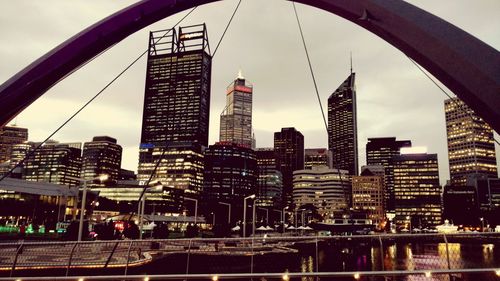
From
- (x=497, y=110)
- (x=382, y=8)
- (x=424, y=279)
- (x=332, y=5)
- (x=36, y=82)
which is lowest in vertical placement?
(x=424, y=279)

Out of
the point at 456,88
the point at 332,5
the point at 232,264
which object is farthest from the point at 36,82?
the point at 232,264

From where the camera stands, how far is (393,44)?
7.25 metres

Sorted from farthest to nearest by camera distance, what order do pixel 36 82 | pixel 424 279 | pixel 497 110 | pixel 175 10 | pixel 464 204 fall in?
pixel 464 204
pixel 424 279
pixel 175 10
pixel 36 82
pixel 497 110

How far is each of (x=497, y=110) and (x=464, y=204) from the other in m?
204

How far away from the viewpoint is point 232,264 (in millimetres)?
27984

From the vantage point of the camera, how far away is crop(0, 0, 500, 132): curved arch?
235 inches

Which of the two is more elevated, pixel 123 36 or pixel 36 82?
pixel 123 36

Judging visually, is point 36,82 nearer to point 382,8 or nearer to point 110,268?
point 382,8

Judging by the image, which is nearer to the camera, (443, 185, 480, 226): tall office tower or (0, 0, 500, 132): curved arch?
(0, 0, 500, 132): curved arch

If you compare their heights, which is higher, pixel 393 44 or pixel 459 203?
pixel 459 203

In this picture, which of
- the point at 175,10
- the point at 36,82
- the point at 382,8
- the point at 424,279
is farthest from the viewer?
the point at 424,279

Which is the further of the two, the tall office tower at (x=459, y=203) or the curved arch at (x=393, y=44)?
the tall office tower at (x=459, y=203)

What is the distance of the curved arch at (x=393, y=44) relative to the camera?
19.6ft

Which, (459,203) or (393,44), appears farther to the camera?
(459,203)
